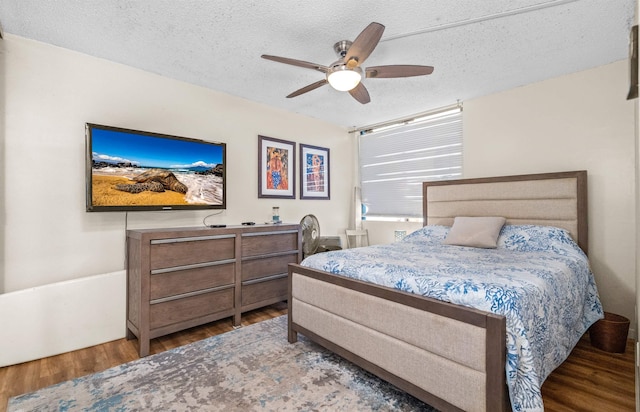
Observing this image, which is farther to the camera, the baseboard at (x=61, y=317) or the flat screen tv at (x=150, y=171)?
the flat screen tv at (x=150, y=171)

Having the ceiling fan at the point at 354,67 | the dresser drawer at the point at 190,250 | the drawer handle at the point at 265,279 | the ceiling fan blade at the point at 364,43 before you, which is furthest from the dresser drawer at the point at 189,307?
the ceiling fan blade at the point at 364,43

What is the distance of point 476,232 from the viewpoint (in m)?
2.87

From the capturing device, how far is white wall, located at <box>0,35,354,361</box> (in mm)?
2203

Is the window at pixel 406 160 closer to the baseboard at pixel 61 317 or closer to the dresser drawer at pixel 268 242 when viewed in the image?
the dresser drawer at pixel 268 242

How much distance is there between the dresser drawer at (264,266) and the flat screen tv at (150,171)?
697mm

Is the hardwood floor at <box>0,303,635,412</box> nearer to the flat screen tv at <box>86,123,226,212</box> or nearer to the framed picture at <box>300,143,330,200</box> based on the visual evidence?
the flat screen tv at <box>86,123,226,212</box>

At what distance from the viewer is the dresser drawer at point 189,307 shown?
239cm

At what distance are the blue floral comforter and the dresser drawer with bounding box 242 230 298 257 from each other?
82 cm

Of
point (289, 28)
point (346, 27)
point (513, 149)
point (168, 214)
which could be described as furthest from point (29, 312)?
point (513, 149)

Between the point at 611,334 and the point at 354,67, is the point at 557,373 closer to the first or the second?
the point at 611,334

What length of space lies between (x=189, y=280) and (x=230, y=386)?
40.4 inches

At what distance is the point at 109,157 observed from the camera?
8.01 ft

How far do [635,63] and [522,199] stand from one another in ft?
7.52

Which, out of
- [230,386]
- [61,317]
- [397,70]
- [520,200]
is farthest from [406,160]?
[61,317]
